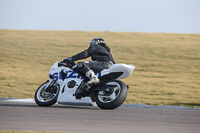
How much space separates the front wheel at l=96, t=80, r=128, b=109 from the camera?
8.18 meters

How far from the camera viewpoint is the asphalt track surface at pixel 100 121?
5.82 meters

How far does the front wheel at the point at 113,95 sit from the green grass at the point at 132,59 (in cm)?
301

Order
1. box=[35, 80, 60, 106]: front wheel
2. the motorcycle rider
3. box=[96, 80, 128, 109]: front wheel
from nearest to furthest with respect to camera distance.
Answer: box=[96, 80, 128, 109]: front wheel < the motorcycle rider < box=[35, 80, 60, 106]: front wheel

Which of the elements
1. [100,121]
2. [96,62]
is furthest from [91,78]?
[100,121]

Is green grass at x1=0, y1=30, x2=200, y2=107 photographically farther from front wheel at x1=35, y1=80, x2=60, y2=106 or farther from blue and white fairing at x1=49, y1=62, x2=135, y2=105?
front wheel at x1=35, y1=80, x2=60, y2=106

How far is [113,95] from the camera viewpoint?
328 inches

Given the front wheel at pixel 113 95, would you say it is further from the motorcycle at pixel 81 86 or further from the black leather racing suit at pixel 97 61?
the black leather racing suit at pixel 97 61

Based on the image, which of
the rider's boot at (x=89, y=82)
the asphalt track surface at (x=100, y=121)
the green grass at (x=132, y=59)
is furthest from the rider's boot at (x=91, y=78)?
the green grass at (x=132, y=59)

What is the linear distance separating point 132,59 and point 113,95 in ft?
52.7

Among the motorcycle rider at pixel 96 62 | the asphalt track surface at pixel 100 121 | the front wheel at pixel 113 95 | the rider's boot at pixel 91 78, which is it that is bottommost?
the asphalt track surface at pixel 100 121

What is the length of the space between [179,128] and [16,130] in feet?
8.13

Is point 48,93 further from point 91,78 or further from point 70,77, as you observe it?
point 91,78

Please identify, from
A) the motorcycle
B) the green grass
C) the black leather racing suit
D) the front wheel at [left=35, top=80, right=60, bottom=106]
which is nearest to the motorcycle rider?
the black leather racing suit

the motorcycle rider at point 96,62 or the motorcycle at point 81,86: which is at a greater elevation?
the motorcycle rider at point 96,62
